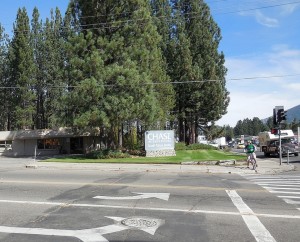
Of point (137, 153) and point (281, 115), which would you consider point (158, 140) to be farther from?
point (281, 115)

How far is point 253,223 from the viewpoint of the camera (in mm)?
8164

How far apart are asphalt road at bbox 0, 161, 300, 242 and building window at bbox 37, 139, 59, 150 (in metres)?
34.4

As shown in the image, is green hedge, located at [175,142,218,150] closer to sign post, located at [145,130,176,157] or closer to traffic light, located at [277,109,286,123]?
sign post, located at [145,130,176,157]

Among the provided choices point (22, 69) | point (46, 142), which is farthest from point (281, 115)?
point (22, 69)

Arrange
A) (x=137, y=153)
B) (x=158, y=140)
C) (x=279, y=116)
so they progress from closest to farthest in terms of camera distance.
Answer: (x=279, y=116) → (x=158, y=140) → (x=137, y=153)

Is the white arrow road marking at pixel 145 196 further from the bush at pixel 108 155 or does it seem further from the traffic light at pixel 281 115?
the bush at pixel 108 155

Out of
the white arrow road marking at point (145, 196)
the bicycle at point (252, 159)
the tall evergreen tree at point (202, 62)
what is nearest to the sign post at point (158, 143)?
the bicycle at point (252, 159)

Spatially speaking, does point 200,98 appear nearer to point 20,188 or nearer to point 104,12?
point 104,12

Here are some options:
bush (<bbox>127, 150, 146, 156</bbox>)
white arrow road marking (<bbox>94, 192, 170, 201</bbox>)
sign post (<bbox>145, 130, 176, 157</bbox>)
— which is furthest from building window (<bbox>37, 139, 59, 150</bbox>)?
white arrow road marking (<bbox>94, 192, 170, 201</bbox>)

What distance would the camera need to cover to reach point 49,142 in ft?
156

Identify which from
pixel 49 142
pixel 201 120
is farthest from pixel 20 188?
pixel 201 120

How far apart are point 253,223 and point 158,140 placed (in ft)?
86.0

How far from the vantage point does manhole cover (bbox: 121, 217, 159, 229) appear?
7965 millimetres

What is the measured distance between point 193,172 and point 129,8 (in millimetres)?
20142
